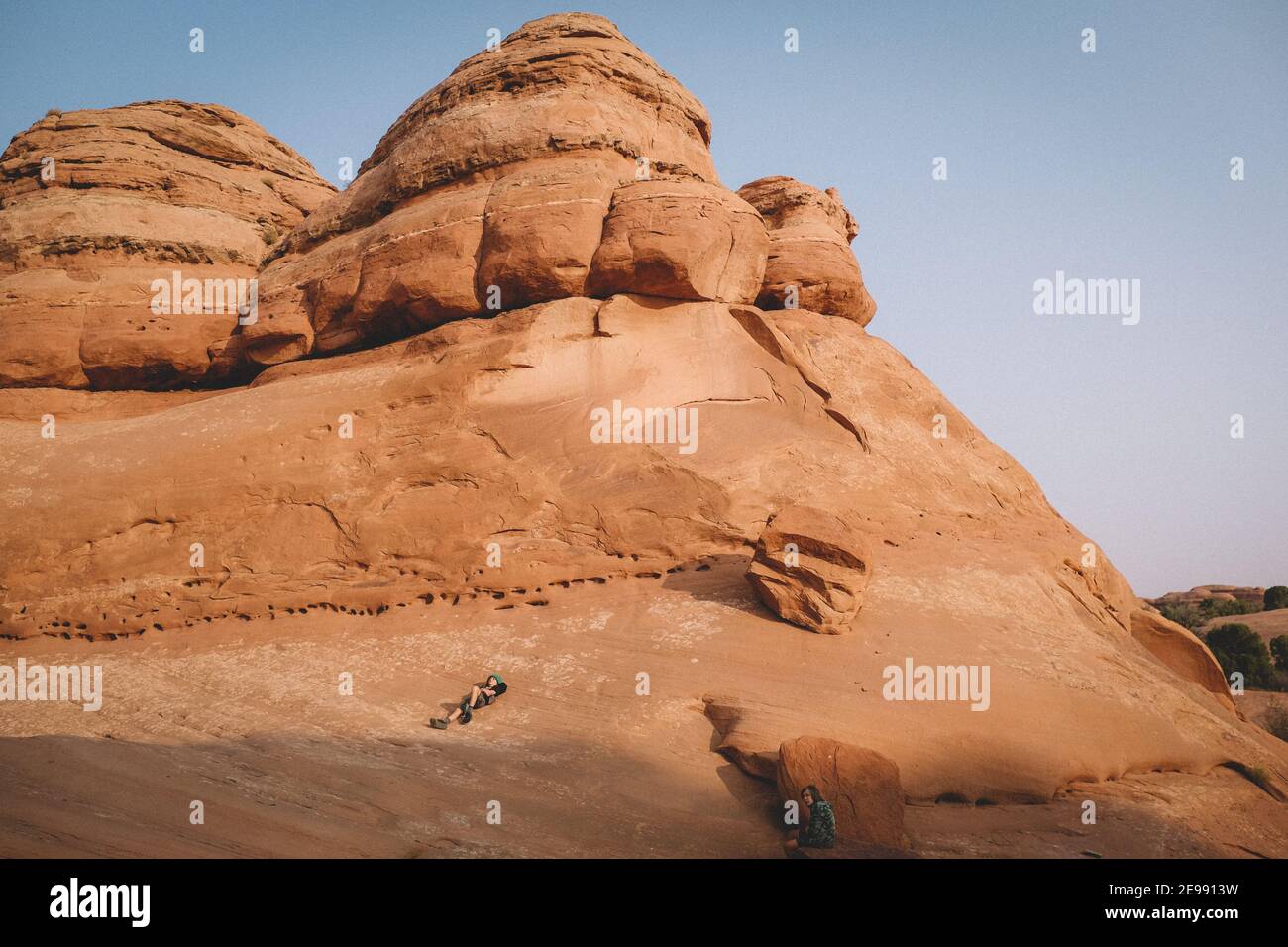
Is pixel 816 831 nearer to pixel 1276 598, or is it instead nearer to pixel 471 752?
pixel 471 752

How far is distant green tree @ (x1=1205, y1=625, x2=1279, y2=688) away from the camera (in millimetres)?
29380

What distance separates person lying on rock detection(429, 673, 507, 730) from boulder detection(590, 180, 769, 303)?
28.5 ft

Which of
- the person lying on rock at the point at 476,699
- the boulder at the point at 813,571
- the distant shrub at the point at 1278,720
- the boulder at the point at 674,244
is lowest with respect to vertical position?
the distant shrub at the point at 1278,720

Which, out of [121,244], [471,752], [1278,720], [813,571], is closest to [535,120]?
[121,244]

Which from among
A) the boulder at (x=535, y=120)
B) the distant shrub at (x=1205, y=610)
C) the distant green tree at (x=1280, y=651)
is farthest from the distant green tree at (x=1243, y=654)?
the boulder at (x=535, y=120)

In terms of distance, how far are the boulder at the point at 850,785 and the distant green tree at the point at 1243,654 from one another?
25159mm

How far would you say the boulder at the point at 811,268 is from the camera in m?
20.0

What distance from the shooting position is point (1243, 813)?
10820 mm

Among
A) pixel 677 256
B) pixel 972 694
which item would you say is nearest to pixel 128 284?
pixel 677 256

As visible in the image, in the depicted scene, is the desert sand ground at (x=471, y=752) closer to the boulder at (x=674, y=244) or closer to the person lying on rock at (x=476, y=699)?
the person lying on rock at (x=476, y=699)

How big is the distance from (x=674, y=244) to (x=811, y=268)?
4.41m

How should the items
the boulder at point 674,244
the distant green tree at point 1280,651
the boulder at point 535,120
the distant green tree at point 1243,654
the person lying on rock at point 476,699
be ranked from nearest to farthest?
the person lying on rock at point 476,699 → the boulder at point 674,244 → the boulder at point 535,120 → the distant green tree at point 1243,654 → the distant green tree at point 1280,651

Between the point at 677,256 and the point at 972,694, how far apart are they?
386 inches

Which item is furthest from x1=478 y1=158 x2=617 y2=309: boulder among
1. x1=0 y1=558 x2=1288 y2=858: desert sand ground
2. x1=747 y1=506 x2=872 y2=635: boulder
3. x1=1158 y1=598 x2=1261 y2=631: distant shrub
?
x1=1158 y1=598 x2=1261 y2=631: distant shrub
